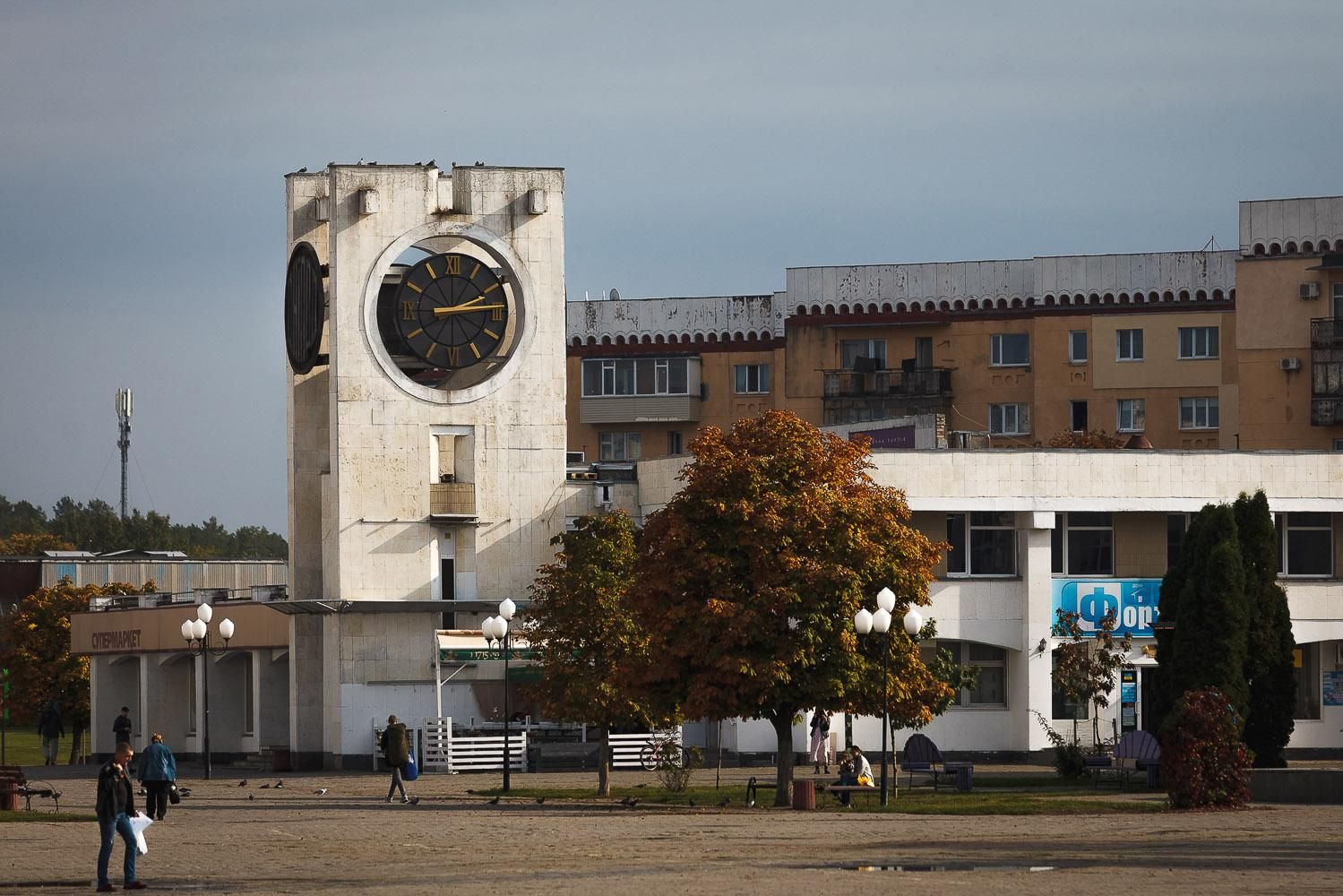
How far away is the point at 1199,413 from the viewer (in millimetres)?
80312

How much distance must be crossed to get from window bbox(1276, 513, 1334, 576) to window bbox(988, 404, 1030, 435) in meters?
30.4

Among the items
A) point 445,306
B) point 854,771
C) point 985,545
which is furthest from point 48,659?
point 854,771

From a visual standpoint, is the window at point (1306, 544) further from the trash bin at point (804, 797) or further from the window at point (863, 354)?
the window at point (863, 354)

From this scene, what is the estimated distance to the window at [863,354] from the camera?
276 ft

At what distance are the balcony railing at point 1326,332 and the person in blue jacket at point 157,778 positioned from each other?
51.5 metres

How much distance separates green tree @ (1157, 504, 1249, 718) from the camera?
136ft

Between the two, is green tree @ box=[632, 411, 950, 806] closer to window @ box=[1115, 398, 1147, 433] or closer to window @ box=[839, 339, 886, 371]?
window @ box=[1115, 398, 1147, 433]

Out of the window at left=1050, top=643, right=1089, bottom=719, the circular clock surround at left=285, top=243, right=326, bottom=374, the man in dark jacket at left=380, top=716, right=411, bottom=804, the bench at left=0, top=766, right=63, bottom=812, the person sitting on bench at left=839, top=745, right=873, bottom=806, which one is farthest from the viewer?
the circular clock surround at left=285, top=243, right=326, bottom=374

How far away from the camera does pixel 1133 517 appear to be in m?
51.8

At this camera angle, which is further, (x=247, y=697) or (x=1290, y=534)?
(x=247, y=697)

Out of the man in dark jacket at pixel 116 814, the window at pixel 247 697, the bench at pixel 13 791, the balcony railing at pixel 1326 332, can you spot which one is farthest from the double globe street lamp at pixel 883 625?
the balcony railing at pixel 1326 332

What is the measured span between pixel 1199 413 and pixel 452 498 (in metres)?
35.8

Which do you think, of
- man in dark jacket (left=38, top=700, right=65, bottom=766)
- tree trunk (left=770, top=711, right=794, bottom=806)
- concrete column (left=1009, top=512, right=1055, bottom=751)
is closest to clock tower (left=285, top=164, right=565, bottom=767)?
man in dark jacket (left=38, top=700, right=65, bottom=766)

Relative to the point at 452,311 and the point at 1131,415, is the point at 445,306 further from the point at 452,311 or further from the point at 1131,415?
the point at 1131,415
